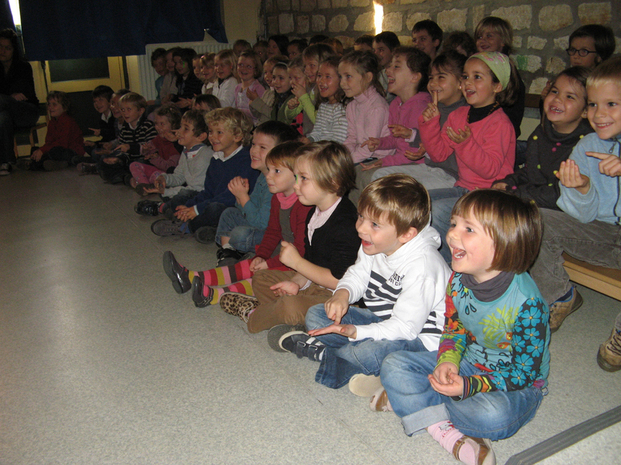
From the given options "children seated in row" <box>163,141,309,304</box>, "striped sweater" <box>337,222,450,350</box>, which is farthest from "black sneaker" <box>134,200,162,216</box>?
"striped sweater" <box>337,222,450,350</box>

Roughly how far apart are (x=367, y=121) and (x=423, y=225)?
1488 millimetres

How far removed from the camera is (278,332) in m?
1.82

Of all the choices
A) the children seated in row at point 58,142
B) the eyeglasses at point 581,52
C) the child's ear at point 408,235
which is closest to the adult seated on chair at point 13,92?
the children seated in row at point 58,142

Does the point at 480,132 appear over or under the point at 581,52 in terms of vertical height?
under

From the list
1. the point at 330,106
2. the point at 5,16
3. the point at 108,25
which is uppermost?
the point at 5,16

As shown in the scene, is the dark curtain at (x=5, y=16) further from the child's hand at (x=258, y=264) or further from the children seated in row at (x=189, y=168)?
the child's hand at (x=258, y=264)

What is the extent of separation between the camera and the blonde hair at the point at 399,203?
154cm

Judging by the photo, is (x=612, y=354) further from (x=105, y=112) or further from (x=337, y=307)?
(x=105, y=112)

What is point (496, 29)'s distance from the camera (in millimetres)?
3197

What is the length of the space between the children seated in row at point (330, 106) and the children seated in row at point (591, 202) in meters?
1.57

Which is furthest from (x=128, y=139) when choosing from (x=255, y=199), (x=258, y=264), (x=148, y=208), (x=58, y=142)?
(x=258, y=264)

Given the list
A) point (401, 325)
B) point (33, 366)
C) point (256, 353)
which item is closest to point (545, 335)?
point (401, 325)

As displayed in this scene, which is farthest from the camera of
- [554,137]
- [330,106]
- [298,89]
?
[298,89]

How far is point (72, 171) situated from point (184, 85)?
1.50m
